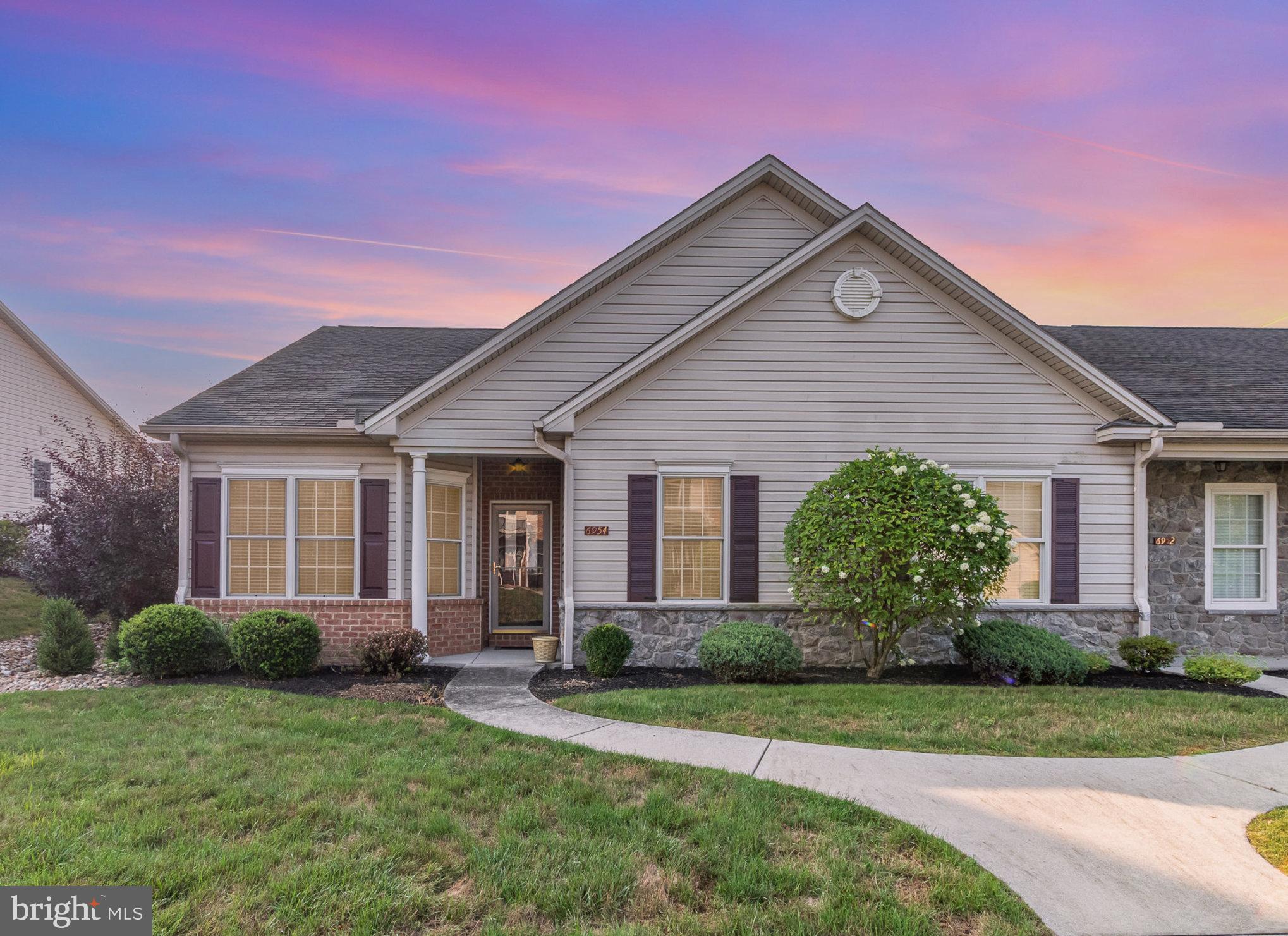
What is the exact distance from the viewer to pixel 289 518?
10055mm

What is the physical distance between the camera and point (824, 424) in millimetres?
9664

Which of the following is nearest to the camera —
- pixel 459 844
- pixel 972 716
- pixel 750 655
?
pixel 459 844

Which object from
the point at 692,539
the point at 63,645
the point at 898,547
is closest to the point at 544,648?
the point at 692,539

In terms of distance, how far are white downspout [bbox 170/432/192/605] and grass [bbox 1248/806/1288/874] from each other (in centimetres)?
1171

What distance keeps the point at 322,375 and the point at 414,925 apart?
10.3 metres

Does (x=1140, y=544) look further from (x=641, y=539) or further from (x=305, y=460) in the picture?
(x=305, y=460)

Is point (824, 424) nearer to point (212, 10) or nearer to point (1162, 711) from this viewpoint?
point (1162, 711)

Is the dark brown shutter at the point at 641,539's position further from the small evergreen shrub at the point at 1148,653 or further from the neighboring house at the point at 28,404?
the neighboring house at the point at 28,404

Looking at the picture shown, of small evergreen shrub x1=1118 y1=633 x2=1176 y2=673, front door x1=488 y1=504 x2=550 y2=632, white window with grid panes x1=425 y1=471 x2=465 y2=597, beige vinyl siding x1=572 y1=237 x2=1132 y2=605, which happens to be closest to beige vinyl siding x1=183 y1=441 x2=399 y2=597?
white window with grid panes x1=425 y1=471 x2=465 y2=597

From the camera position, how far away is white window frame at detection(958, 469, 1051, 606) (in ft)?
31.2

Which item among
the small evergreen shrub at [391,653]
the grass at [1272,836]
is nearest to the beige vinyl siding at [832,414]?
the small evergreen shrub at [391,653]

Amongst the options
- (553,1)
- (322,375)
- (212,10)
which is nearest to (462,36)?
(553,1)

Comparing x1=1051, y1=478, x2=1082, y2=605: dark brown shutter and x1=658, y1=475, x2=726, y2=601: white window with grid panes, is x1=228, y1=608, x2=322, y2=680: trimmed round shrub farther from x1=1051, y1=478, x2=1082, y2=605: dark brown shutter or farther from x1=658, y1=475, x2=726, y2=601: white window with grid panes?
x1=1051, y1=478, x2=1082, y2=605: dark brown shutter

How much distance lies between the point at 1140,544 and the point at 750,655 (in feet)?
19.2
